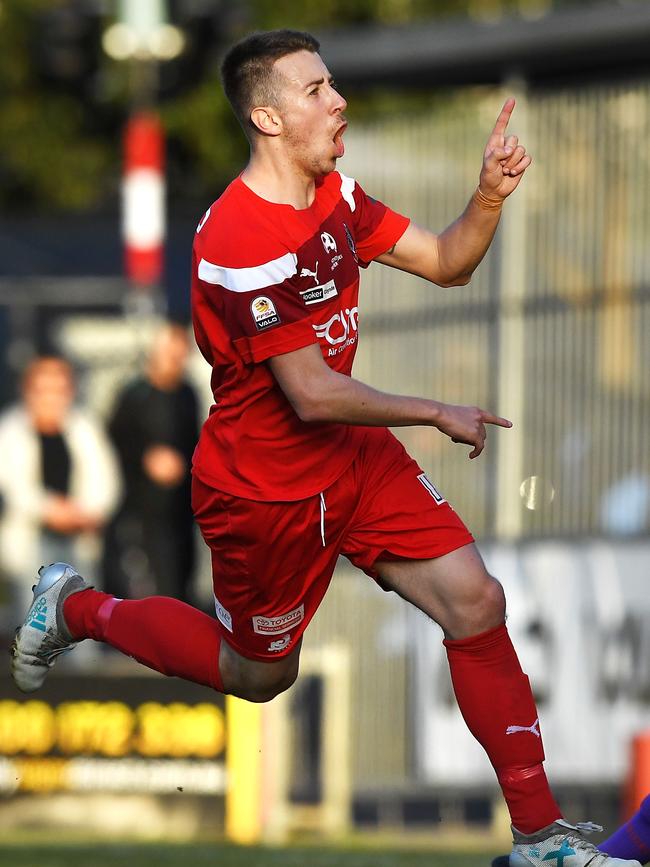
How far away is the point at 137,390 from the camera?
45.5ft

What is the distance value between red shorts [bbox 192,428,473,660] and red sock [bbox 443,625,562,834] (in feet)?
1.06

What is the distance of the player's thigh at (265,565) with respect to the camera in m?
6.46

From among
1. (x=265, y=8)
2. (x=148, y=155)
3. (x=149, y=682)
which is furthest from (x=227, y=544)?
(x=265, y=8)

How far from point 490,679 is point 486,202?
1464 mm

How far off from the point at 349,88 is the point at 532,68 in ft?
3.91

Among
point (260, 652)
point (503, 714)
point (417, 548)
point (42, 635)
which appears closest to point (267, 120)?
point (417, 548)

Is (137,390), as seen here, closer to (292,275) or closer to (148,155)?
(148,155)

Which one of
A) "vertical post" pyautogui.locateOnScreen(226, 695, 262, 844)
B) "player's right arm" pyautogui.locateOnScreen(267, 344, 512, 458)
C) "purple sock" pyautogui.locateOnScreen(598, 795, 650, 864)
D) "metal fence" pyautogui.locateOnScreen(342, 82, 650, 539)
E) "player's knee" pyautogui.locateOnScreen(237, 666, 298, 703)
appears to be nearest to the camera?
"player's right arm" pyautogui.locateOnScreen(267, 344, 512, 458)

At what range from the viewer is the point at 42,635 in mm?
7234

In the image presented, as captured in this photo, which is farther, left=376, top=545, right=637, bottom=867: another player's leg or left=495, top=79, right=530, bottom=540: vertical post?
left=495, top=79, right=530, bottom=540: vertical post

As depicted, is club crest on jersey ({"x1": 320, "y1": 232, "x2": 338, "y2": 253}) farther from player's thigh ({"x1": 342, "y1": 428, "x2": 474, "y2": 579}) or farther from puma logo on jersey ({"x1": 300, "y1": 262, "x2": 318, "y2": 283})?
player's thigh ({"x1": 342, "y1": 428, "x2": 474, "y2": 579})

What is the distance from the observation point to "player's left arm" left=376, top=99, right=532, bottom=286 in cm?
642

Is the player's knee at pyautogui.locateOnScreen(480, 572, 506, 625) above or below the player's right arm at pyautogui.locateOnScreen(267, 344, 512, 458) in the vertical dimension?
below

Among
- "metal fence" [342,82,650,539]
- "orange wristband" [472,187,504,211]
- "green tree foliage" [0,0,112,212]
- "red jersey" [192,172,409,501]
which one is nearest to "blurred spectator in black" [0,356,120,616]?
"metal fence" [342,82,650,539]
